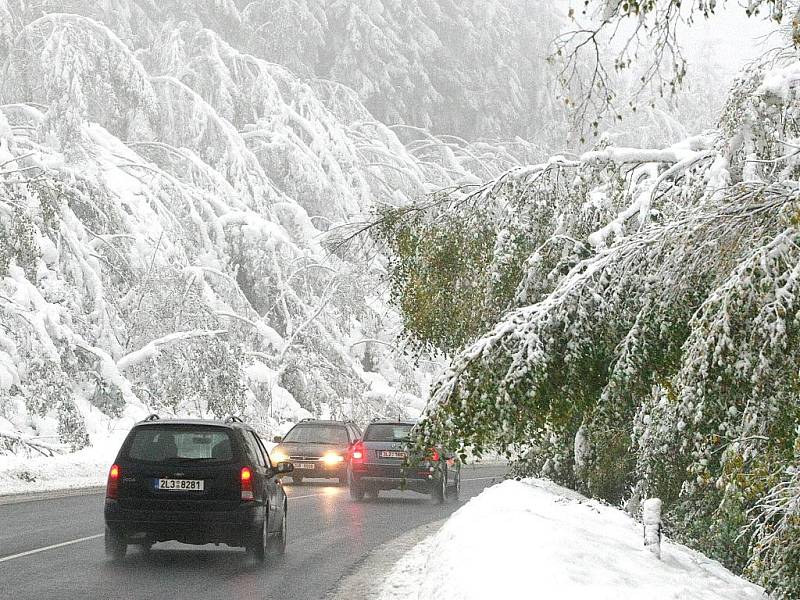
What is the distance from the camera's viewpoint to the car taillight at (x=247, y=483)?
1461cm

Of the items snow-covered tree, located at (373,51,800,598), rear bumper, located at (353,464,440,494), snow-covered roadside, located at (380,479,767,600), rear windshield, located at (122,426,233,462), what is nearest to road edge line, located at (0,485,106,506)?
rear bumper, located at (353,464,440,494)

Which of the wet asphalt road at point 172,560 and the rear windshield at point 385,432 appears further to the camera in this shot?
the rear windshield at point 385,432

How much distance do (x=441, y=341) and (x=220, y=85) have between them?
33.2 m

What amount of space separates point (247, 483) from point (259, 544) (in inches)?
27.6

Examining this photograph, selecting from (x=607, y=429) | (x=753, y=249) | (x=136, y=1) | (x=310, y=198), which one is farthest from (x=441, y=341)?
(x=136, y=1)

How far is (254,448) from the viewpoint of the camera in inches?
616

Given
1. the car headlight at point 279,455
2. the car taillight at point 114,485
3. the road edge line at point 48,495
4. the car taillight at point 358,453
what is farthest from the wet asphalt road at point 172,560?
the car headlight at point 279,455

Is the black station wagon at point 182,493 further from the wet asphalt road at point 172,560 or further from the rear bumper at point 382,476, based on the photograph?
the rear bumper at point 382,476

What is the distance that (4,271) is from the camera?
28.4 m

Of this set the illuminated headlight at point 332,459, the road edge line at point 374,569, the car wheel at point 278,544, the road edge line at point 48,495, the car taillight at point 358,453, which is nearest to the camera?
the road edge line at point 374,569

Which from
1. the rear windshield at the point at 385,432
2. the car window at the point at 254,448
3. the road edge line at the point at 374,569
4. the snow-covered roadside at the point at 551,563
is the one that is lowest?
the road edge line at the point at 374,569

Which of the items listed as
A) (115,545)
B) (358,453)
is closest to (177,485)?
(115,545)

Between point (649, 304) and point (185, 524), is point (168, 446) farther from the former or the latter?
point (649, 304)

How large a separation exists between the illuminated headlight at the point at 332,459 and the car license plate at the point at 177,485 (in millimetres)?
16515
